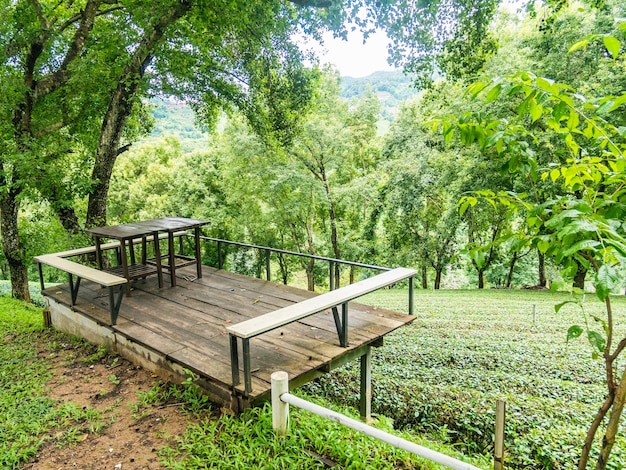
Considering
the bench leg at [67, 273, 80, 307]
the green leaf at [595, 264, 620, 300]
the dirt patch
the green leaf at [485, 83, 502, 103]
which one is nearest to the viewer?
the green leaf at [595, 264, 620, 300]

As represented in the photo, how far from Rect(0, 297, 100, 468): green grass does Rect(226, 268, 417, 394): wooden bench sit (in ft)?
4.70

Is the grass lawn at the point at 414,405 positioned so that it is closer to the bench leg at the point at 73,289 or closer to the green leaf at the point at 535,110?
the bench leg at the point at 73,289

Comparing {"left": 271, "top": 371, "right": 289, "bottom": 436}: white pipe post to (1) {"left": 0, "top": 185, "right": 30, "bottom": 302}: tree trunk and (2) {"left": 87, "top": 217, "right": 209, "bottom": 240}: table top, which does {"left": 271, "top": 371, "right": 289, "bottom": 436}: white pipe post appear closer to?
(2) {"left": 87, "top": 217, "right": 209, "bottom": 240}: table top

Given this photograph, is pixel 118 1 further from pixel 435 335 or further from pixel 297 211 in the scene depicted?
pixel 297 211

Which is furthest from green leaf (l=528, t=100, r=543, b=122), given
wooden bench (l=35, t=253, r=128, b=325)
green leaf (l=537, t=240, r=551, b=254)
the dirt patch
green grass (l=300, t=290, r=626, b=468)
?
wooden bench (l=35, t=253, r=128, b=325)

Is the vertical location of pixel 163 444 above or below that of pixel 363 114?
below

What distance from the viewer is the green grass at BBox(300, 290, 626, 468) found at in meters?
4.79

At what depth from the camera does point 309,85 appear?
948 centimetres

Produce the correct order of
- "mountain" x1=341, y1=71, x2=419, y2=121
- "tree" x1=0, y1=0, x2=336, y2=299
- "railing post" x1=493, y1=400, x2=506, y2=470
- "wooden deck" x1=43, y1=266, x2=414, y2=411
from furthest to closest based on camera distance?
"mountain" x1=341, y1=71, x2=419, y2=121 → "tree" x1=0, y1=0, x2=336, y2=299 → "wooden deck" x1=43, y1=266, x2=414, y2=411 → "railing post" x1=493, y1=400, x2=506, y2=470

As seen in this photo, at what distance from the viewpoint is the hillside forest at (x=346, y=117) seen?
205 cm

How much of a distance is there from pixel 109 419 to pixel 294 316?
6.28 feet

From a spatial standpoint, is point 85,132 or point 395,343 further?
point 85,132

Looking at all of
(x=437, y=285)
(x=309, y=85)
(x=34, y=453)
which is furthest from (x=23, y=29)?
(x=437, y=285)

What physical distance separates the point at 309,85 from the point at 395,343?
6144 millimetres
